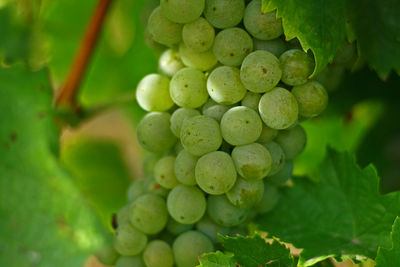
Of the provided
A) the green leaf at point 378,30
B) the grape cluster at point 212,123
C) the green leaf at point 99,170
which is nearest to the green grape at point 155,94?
the grape cluster at point 212,123

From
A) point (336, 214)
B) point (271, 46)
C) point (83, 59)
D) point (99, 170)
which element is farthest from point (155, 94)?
point (99, 170)

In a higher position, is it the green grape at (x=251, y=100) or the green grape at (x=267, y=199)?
the green grape at (x=251, y=100)

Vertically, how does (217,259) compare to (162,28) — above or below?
below

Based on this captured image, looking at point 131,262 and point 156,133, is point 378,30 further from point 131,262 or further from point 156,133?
point 131,262

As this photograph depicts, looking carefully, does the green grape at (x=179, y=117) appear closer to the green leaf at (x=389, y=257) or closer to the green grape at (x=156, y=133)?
the green grape at (x=156, y=133)

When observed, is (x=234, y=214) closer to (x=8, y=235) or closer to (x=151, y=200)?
(x=151, y=200)

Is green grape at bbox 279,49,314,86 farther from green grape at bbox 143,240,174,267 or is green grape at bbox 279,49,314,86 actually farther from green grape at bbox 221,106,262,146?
green grape at bbox 143,240,174,267

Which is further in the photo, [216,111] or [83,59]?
[83,59]

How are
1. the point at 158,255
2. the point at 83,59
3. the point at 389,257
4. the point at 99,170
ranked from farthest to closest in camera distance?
the point at 99,170 < the point at 83,59 < the point at 158,255 < the point at 389,257

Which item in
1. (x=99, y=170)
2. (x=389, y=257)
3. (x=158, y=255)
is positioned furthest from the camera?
(x=99, y=170)
